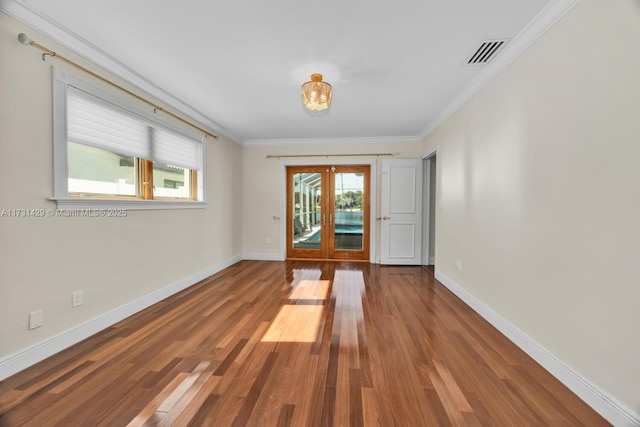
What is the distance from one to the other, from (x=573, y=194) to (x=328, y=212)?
4.13m

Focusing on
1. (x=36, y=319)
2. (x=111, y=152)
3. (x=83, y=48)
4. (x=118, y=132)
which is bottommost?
(x=36, y=319)

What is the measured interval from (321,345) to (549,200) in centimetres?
205

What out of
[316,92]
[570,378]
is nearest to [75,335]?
[316,92]

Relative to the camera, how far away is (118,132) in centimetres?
260

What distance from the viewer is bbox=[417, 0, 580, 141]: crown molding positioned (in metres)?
1.74

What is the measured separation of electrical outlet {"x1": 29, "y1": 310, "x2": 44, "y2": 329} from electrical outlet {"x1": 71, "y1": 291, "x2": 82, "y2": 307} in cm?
22

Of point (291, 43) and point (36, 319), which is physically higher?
point (291, 43)

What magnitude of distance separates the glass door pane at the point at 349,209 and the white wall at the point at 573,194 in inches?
113

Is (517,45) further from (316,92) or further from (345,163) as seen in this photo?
(345,163)

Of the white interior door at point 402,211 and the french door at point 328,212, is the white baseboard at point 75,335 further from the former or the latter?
the white interior door at point 402,211

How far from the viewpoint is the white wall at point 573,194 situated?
136 centimetres

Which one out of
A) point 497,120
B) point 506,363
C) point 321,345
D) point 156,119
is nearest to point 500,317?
point 506,363

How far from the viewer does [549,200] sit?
1.87m

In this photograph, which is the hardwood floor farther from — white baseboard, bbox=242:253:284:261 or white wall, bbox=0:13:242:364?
white baseboard, bbox=242:253:284:261
